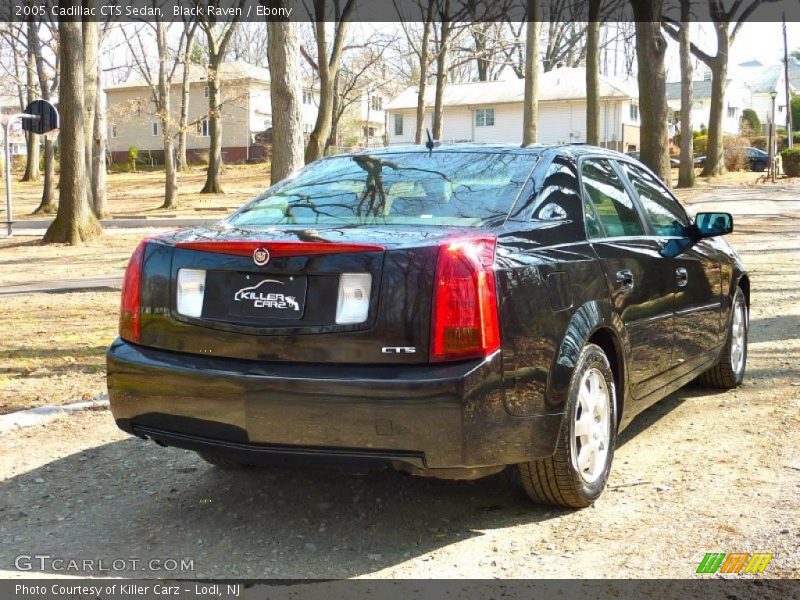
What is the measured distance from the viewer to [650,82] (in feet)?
64.8

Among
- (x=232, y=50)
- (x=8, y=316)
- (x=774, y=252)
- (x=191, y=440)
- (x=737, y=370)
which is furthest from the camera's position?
(x=232, y=50)

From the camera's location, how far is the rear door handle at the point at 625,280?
15.3 feet

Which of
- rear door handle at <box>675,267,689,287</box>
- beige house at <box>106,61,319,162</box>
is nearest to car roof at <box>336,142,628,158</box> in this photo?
rear door handle at <box>675,267,689,287</box>

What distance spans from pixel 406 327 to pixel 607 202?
1.84 meters

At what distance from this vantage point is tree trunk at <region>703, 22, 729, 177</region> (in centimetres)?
4188

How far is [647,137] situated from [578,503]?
16783 mm

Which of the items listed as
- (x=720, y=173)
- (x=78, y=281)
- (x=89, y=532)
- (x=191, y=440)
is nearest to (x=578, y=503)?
(x=191, y=440)

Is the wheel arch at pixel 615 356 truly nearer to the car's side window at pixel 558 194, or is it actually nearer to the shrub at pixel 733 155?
the car's side window at pixel 558 194

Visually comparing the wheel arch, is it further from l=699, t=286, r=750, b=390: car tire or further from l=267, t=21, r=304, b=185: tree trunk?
l=267, t=21, r=304, b=185: tree trunk

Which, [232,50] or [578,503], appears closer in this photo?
[578,503]

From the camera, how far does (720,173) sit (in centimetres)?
4272

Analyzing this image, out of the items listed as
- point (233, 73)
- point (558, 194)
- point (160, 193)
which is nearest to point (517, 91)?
point (233, 73)

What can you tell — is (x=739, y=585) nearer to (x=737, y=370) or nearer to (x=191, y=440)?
(x=191, y=440)

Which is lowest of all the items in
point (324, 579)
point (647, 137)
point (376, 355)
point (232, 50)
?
point (324, 579)
